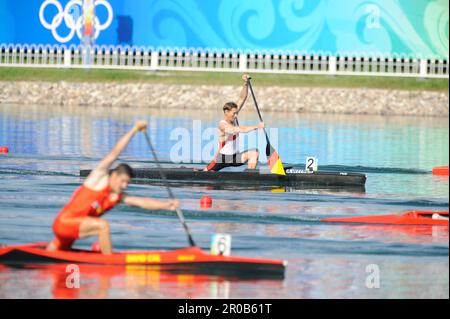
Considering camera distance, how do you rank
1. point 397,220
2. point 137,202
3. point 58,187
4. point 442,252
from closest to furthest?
point 137,202, point 442,252, point 397,220, point 58,187

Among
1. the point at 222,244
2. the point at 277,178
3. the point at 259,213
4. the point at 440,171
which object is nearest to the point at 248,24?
the point at 440,171

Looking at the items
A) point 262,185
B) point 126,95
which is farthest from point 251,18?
point 262,185

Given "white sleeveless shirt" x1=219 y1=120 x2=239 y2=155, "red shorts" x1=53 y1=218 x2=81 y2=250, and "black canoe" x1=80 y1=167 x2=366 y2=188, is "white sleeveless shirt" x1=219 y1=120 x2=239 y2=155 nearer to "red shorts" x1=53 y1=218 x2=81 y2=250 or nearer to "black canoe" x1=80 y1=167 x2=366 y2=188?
"black canoe" x1=80 y1=167 x2=366 y2=188

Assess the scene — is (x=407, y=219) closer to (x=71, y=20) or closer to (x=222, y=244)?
(x=222, y=244)

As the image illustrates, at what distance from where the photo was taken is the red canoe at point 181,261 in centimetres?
1454

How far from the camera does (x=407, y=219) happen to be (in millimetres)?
19141

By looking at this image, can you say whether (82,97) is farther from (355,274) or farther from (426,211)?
(355,274)

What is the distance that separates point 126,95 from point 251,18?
5.88m

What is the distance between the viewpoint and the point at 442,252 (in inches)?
657

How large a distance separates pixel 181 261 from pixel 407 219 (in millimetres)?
5569

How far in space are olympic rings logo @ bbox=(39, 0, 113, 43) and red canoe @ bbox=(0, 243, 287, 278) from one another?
38.2m

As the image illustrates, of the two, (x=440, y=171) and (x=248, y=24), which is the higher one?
(x=248, y=24)

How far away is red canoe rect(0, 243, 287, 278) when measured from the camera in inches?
572

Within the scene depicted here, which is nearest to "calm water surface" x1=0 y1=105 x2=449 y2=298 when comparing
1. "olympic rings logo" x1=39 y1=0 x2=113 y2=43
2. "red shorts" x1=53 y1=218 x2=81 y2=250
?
"red shorts" x1=53 y1=218 x2=81 y2=250
